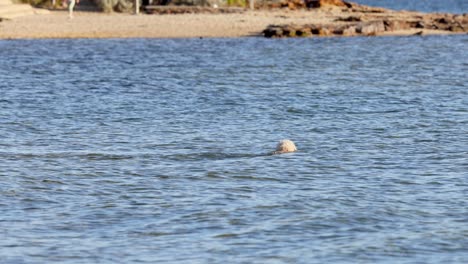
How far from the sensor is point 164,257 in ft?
29.8

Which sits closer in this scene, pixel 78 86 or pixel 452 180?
pixel 452 180

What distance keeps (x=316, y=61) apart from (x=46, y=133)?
13.9 metres

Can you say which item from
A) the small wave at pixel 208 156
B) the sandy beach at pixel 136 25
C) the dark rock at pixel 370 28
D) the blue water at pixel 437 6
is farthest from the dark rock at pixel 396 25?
the small wave at pixel 208 156

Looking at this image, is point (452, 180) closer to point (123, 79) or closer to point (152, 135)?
point (152, 135)

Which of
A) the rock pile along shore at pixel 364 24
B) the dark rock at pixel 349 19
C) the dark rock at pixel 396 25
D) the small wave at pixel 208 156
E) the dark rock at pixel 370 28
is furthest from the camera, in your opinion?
the dark rock at pixel 349 19

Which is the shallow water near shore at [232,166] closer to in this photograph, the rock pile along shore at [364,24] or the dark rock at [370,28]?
the rock pile along shore at [364,24]

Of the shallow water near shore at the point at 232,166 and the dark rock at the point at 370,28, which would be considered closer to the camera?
the shallow water near shore at the point at 232,166

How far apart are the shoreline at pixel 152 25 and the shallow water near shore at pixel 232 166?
8.79 m

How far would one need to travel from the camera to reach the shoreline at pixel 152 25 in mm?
35969

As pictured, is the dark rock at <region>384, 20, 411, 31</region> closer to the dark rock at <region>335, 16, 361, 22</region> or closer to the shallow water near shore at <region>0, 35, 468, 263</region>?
the dark rock at <region>335, 16, 361, 22</region>

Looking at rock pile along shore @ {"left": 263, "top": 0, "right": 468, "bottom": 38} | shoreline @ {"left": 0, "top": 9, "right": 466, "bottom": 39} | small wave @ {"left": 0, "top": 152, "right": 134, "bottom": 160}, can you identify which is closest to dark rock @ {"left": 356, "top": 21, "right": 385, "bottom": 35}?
rock pile along shore @ {"left": 263, "top": 0, "right": 468, "bottom": 38}

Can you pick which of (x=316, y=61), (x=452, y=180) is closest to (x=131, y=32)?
(x=316, y=61)

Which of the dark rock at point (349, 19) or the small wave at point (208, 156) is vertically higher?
the small wave at point (208, 156)

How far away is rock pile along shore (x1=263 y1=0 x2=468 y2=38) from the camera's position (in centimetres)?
3738
